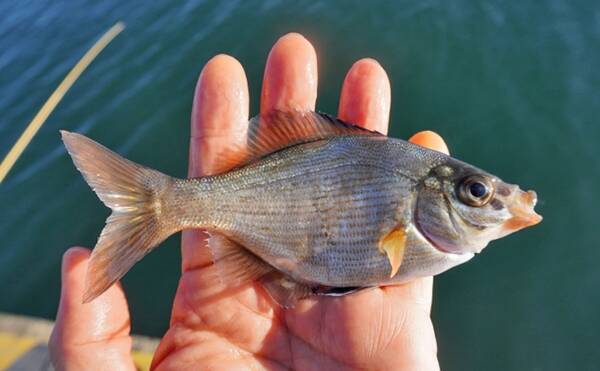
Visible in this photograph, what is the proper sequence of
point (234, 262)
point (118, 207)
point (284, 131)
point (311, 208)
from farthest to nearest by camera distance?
point (284, 131)
point (234, 262)
point (311, 208)
point (118, 207)

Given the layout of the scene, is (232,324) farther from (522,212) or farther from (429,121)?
(429,121)

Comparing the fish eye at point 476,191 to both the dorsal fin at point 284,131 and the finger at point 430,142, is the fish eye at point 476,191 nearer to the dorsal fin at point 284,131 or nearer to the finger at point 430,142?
the dorsal fin at point 284,131

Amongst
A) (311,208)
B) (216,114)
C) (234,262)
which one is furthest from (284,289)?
(216,114)

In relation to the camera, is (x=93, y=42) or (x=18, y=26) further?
(x=18, y=26)

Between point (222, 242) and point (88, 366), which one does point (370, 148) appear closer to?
point (222, 242)

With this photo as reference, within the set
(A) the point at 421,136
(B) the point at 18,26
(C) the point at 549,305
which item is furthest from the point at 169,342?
(B) the point at 18,26

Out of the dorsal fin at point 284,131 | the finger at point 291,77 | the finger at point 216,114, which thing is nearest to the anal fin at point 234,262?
the dorsal fin at point 284,131
